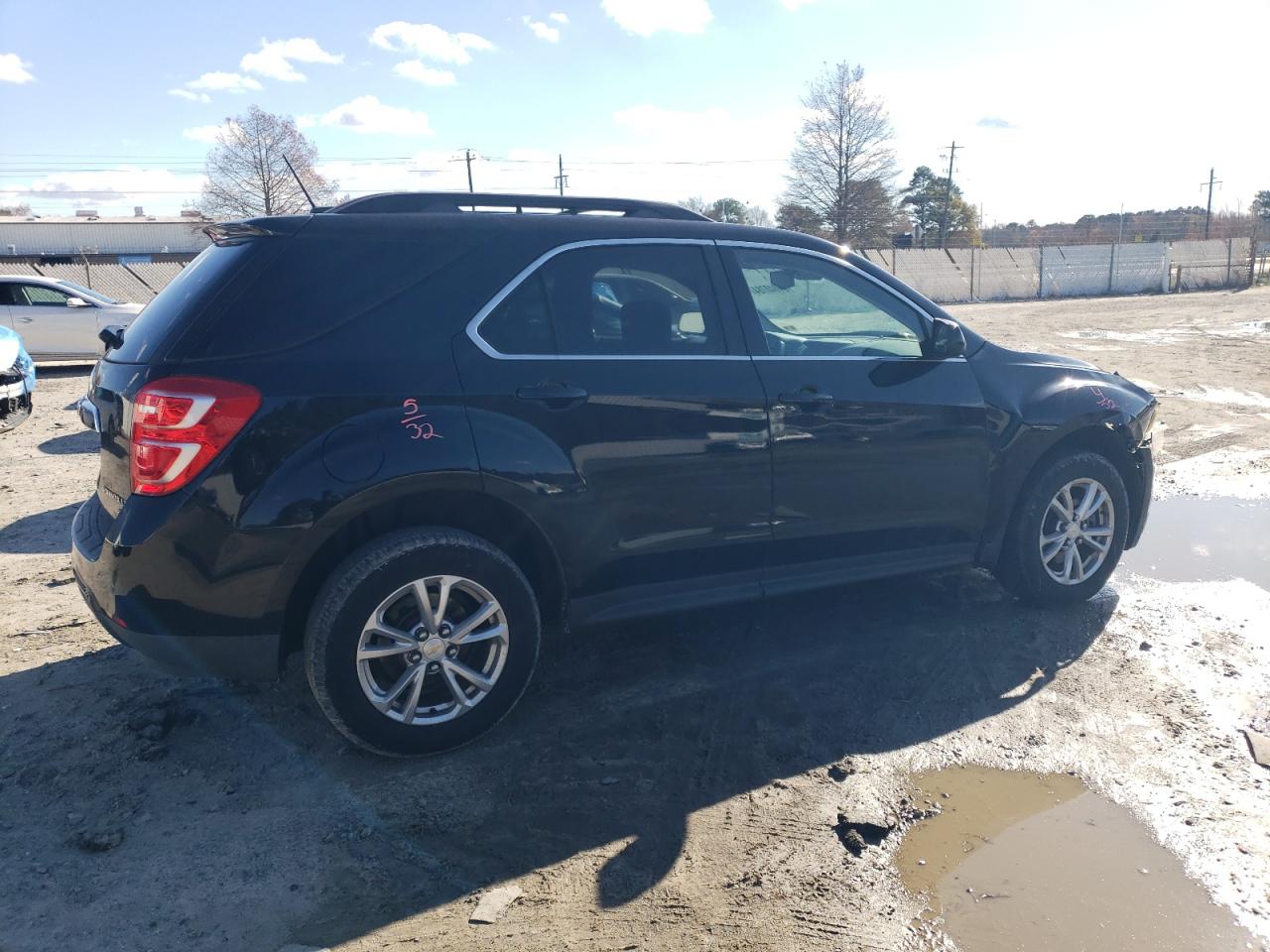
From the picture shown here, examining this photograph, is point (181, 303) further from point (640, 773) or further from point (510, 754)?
point (640, 773)

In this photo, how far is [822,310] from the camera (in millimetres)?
4469

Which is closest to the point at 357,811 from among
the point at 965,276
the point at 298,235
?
the point at 298,235

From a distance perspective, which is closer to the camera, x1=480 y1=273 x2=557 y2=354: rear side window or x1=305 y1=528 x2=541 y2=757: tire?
x1=305 y1=528 x2=541 y2=757: tire

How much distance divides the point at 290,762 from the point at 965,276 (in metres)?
42.5

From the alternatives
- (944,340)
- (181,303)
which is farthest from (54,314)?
(944,340)

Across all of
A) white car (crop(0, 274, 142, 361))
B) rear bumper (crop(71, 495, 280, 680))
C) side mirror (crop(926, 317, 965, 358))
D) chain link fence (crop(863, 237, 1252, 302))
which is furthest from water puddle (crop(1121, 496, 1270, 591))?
chain link fence (crop(863, 237, 1252, 302))

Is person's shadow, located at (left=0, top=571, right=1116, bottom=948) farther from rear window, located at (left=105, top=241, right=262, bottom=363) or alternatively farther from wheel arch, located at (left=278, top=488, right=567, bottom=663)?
rear window, located at (left=105, top=241, right=262, bottom=363)

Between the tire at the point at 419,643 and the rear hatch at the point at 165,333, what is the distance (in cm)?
86

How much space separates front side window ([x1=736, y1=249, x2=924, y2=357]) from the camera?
4223 mm

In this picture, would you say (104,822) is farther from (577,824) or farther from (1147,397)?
(1147,397)

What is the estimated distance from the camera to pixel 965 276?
4166 cm

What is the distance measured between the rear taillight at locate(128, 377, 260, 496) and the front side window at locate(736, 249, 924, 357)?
2.18m

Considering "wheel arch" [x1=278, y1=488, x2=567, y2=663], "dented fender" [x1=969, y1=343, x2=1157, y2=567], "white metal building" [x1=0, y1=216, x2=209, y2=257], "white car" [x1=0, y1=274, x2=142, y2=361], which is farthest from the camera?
"white metal building" [x1=0, y1=216, x2=209, y2=257]

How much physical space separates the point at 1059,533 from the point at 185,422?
4.12m
